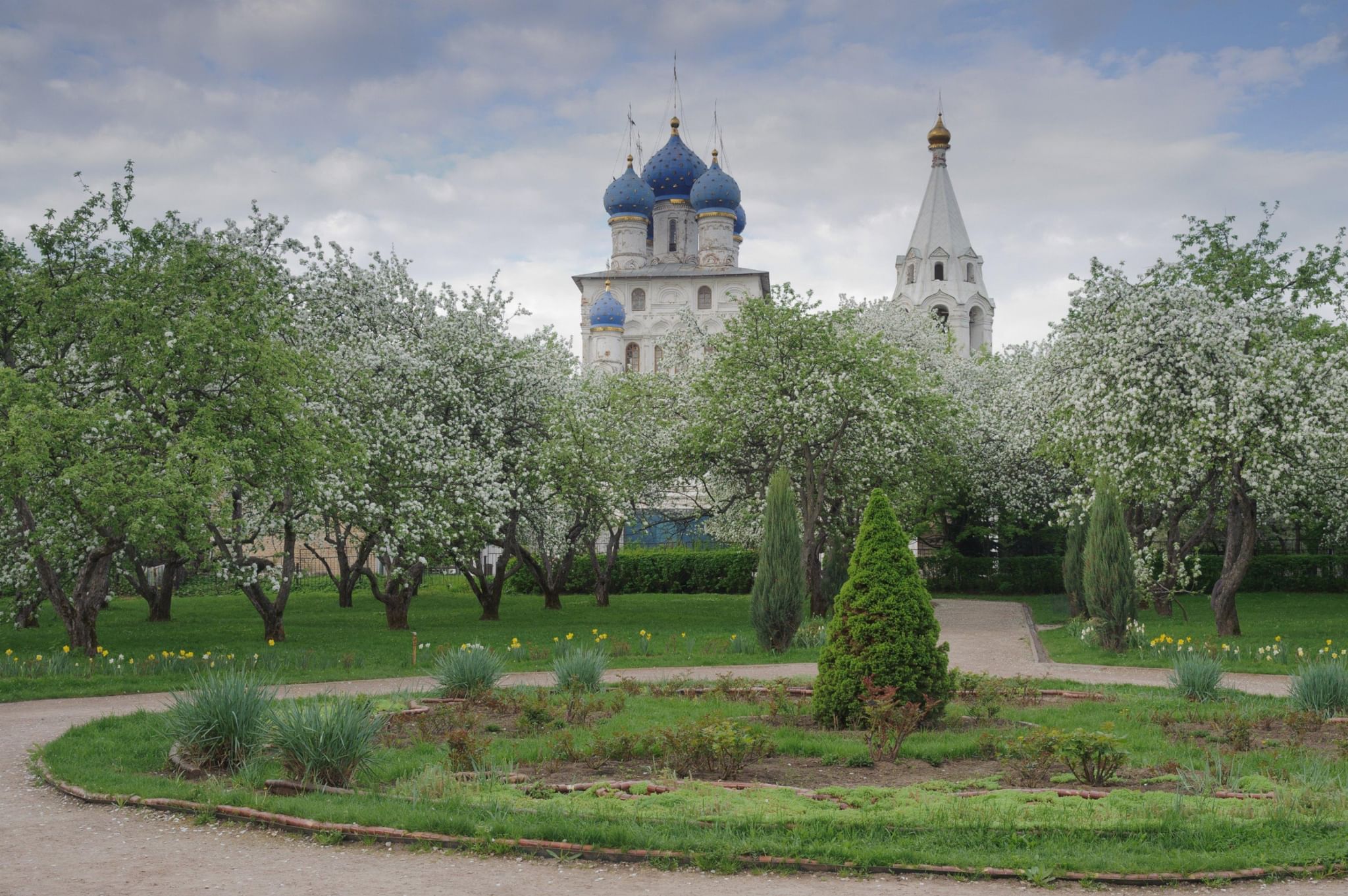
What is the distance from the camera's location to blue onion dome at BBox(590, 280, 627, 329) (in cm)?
7338

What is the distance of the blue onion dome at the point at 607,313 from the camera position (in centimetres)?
7338

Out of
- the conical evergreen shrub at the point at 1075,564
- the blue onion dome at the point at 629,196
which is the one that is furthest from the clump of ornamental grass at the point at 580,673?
the blue onion dome at the point at 629,196

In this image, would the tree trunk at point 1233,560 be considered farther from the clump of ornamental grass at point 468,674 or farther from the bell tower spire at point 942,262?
the bell tower spire at point 942,262

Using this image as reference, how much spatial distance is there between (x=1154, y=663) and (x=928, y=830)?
1133 cm

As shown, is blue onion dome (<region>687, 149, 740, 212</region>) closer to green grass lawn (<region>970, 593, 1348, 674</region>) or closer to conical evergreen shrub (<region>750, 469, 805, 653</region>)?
green grass lawn (<region>970, 593, 1348, 674</region>)

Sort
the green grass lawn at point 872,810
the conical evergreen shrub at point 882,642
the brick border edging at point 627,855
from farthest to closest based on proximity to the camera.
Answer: the conical evergreen shrub at point 882,642 < the green grass lawn at point 872,810 < the brick border edging at point 627,855

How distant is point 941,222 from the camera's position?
70375 mm

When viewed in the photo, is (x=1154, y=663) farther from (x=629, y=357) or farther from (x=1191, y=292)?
(x=629, y=357)

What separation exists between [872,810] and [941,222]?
217ft

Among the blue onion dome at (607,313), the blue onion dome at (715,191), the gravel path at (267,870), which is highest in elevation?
the blue onion dome at (715,191)

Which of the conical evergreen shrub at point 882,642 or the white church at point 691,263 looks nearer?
the conical evergreen shrub at point 882,642

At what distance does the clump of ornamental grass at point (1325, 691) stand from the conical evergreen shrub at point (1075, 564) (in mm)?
13161

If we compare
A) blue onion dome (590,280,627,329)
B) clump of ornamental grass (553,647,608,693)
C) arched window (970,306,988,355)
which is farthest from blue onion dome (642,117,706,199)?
clump of ornamental grass (553,647,608,693)

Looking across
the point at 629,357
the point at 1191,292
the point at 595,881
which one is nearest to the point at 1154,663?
the point at 1191,292
